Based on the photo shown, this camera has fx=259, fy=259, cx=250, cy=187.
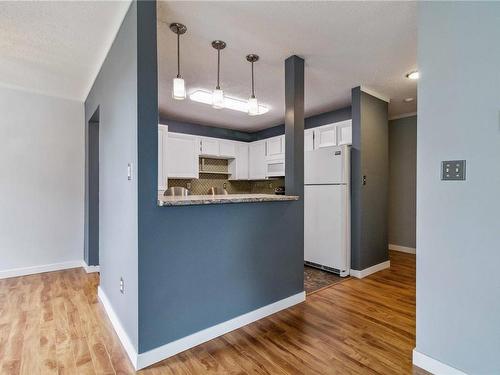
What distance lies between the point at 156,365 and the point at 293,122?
89.4 inches

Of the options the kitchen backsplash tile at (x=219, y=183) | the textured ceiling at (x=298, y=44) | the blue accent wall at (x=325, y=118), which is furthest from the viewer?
the kitchen backsplash tile at (x=219, y=183)

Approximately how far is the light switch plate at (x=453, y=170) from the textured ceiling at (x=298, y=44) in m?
1.21

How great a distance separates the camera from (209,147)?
17.0ft

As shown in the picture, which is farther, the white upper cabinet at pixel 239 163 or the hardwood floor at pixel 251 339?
the white upper cabinet at pixel 239 163

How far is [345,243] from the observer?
3.42m

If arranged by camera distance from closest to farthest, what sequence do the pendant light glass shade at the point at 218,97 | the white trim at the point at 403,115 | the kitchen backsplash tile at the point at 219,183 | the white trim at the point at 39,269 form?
the pendant light glass shade at the point at 218,97 < the white trim at the point at 39,269 < the white trim at the point at 403,115 < the kitchen backsplash tile at the point at 219,183

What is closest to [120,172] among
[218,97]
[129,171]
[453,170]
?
[129,171]

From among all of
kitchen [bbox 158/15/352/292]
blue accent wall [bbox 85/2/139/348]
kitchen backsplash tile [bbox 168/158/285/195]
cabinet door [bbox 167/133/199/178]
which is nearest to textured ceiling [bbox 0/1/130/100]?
blue accent wall [bbox 85/2/139/348]

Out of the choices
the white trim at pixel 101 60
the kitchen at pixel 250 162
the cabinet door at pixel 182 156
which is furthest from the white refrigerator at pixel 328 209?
the white trim at pixel 101 60

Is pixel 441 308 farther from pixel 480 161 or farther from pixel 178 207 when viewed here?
pixel 178 207

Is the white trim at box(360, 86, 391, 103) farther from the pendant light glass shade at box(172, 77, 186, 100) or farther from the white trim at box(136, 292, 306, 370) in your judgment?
the white trim at box(136, 292, 306, 370)

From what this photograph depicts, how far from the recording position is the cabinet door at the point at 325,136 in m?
3.99

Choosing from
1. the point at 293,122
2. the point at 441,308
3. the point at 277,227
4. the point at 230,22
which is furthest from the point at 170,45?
the point at 441,308

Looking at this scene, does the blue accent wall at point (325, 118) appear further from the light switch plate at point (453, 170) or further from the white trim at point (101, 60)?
the white trim at point (101, 60)
